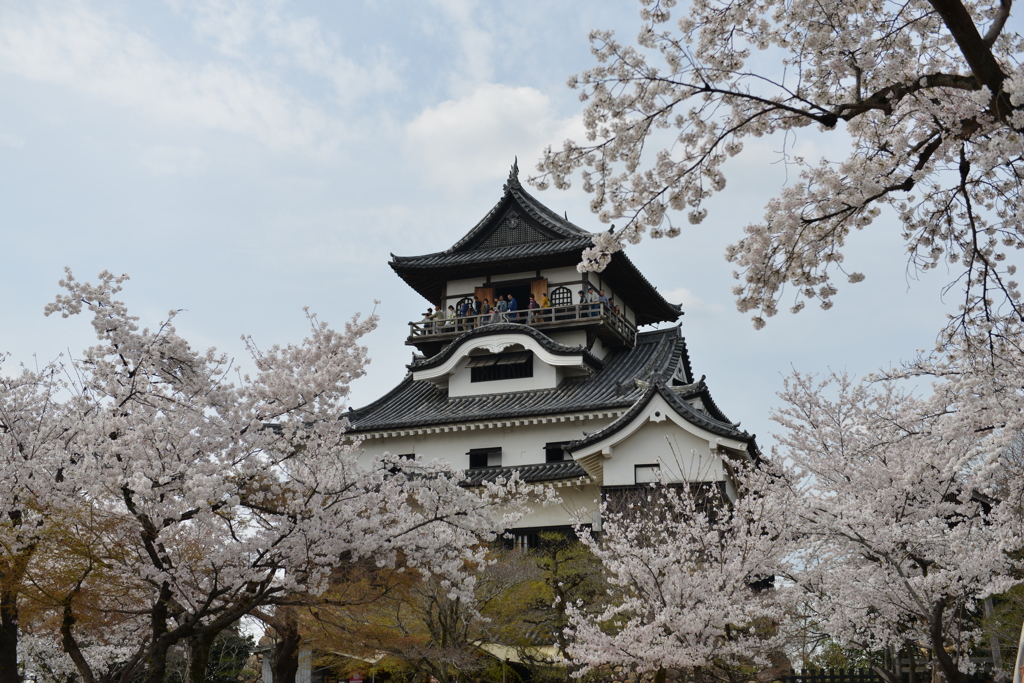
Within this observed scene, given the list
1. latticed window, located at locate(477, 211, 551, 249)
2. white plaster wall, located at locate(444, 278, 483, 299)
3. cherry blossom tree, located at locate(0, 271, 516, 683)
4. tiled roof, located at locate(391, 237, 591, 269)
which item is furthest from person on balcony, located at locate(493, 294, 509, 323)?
cherry blossom tree, located at locate(0, 271, 516, 683)

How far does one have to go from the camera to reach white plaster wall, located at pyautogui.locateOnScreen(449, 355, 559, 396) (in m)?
25.7

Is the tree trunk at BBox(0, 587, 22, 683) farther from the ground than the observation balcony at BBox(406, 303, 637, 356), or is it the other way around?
the observation balcony at BBox(406, 303, 637, 356)

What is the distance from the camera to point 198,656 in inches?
369

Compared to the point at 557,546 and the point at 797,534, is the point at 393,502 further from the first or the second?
the point at 557,546

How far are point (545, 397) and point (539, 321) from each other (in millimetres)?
3034

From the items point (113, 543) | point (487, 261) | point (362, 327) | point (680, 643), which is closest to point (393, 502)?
point (362, 327)

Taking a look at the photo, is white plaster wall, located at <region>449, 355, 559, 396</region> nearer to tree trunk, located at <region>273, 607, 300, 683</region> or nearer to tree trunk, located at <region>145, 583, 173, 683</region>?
tree trunk, located at <region>273, 607, 300, 683</region>

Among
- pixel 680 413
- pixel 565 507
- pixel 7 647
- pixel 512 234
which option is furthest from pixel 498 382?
pixel 7 647

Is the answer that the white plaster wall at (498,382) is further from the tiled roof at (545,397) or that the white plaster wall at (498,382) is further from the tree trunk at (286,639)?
the tree trunk at (286,639)

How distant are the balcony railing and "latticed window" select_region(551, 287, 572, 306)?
0.89 meters

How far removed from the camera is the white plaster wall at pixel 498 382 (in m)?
25.7

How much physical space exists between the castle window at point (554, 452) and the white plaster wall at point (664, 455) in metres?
2.63

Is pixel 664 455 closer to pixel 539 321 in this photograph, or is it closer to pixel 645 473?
pixel 645 473

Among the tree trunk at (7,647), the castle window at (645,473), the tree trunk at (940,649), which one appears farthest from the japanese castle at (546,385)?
the tree trunk at (7,647)
